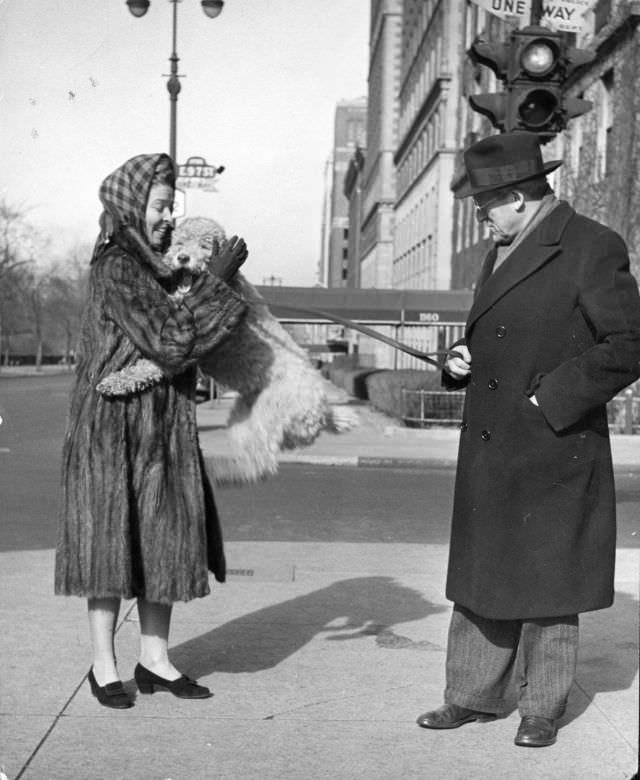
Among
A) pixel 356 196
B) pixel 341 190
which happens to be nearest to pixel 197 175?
pixel 356 196

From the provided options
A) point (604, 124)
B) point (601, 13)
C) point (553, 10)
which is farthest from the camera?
point (604, 124)

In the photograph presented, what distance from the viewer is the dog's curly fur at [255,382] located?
4590 millimetres

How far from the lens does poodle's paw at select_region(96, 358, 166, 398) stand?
4.52 metres

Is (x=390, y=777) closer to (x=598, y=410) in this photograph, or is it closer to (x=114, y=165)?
(x=598, y=410)

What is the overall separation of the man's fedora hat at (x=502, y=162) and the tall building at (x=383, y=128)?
73.1 m

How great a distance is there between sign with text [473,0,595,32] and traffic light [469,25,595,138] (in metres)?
0.33

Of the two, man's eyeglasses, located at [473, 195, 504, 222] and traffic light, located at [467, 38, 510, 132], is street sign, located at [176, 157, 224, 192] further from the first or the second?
man's eyeglasses, located at [473, 195, 504, 222]

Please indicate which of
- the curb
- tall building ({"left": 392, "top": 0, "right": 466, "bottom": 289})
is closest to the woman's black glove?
the curb

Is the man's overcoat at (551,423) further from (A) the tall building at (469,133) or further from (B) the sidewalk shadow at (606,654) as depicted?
(A) the tall building at (469,133)

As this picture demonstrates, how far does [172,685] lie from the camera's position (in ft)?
15.6

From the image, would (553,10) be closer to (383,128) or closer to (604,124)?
(604,124)

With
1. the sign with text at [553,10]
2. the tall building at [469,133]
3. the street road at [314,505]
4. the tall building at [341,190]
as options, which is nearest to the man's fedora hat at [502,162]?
the street road at [314,505]

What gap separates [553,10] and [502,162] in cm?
741

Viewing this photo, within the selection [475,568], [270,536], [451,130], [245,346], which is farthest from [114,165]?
[451,130]
